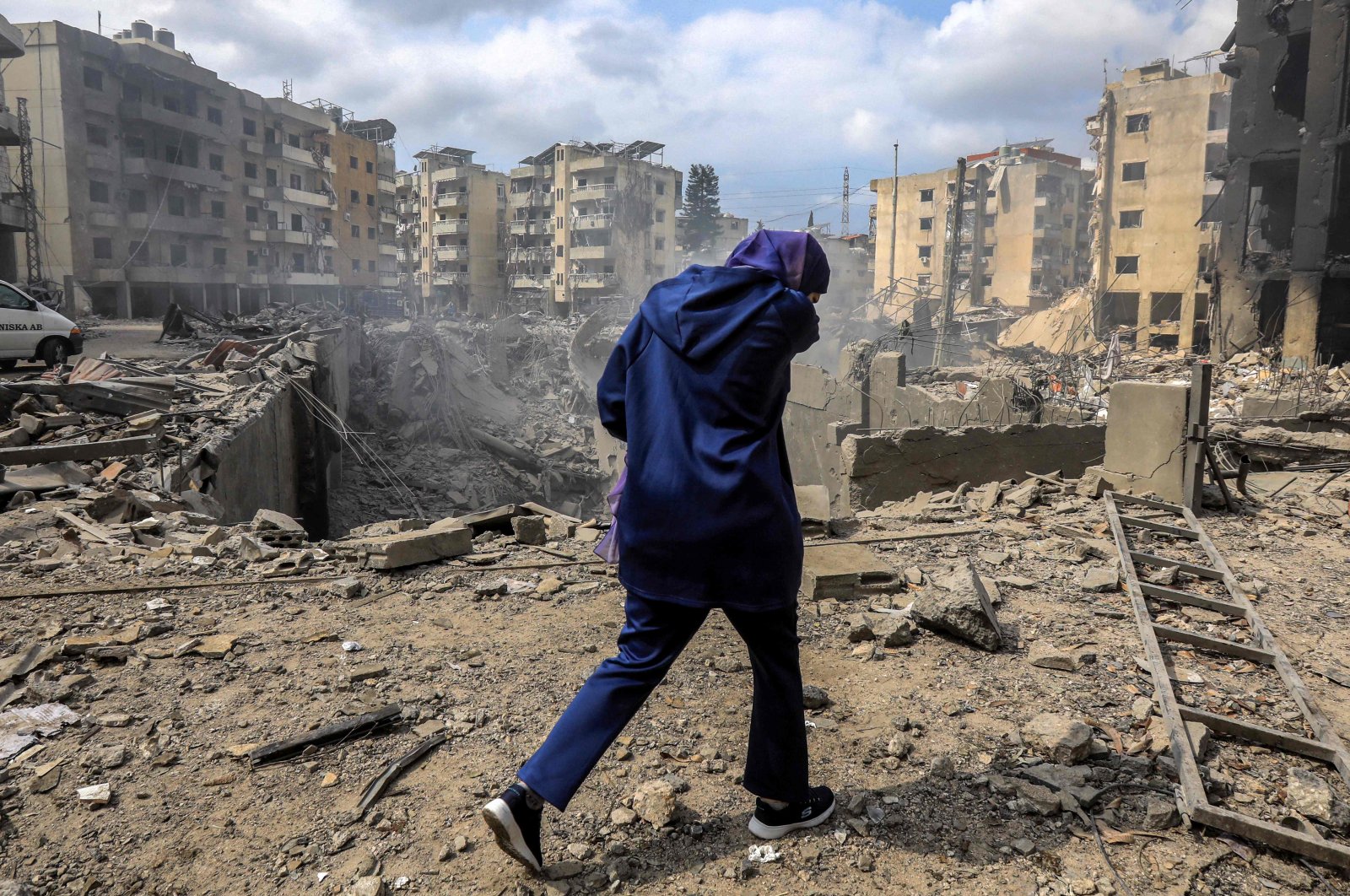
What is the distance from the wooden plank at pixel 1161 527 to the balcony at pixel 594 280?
181 feet

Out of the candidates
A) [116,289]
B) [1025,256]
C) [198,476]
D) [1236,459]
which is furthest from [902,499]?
[1025,256]

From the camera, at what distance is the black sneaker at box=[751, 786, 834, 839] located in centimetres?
233

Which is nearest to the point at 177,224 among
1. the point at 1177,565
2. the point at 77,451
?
the point at 77,451

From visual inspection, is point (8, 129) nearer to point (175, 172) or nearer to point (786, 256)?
point (175, 172)

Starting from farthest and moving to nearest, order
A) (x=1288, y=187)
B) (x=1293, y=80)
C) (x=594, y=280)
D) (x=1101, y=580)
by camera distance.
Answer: (x=594, y=280)
(x=1288, y=187)
(x=1293, y=80)
(x=1101, y=580)

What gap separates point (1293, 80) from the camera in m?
22.7

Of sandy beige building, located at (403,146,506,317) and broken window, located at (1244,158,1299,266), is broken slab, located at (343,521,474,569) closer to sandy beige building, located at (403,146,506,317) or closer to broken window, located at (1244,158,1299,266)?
broken window, located at (1244,158,1299,266)

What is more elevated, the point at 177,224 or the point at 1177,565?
the point at 177,224

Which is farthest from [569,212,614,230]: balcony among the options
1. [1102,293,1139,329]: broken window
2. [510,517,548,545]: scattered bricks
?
[510,517,548,545]: scattered bricks

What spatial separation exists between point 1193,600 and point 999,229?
52308mm

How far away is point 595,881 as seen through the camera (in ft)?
7.15

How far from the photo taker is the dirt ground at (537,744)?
7.29 ft

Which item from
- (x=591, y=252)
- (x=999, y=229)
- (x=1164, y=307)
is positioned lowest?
(x=1164, y=307)

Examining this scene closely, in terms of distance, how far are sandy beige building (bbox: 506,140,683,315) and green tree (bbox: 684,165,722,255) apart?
19.3 ft
